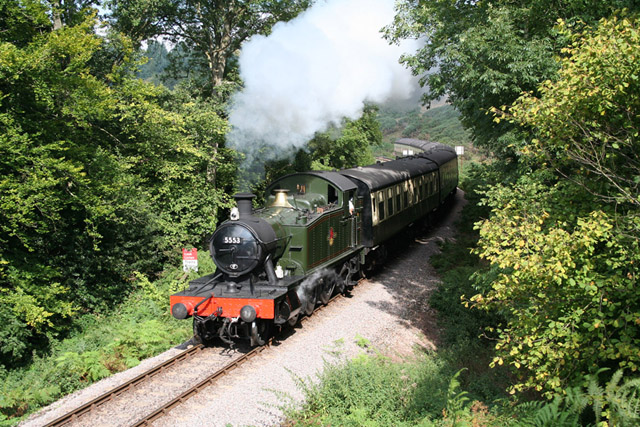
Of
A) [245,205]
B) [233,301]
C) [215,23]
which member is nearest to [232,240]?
[245,205]

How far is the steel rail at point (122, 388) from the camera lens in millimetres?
6648

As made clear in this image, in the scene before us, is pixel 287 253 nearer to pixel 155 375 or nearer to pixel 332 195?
pixel 332 195

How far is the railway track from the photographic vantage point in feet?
21.8

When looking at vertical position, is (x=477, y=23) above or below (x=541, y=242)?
above

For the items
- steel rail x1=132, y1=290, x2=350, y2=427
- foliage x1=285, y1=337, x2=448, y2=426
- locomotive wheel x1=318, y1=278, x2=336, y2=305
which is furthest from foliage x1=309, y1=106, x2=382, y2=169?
foliage x1=285, y1=337, x2=448, y2=426

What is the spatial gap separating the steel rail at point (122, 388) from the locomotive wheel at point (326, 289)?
323 cm

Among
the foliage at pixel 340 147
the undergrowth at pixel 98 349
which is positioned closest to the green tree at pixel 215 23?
the foliage at pixel 340 147

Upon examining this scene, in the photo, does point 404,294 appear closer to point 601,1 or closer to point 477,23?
point 477,23

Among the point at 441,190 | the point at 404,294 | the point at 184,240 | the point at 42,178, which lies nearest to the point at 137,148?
the point at 184,240

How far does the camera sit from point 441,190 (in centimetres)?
2355

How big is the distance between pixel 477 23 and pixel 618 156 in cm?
676

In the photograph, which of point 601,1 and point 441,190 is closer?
point 601,1

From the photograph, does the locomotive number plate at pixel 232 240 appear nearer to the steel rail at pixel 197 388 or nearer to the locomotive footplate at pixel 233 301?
the locomotive footplate at pixel 233 301

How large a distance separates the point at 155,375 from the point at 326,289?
483cm
